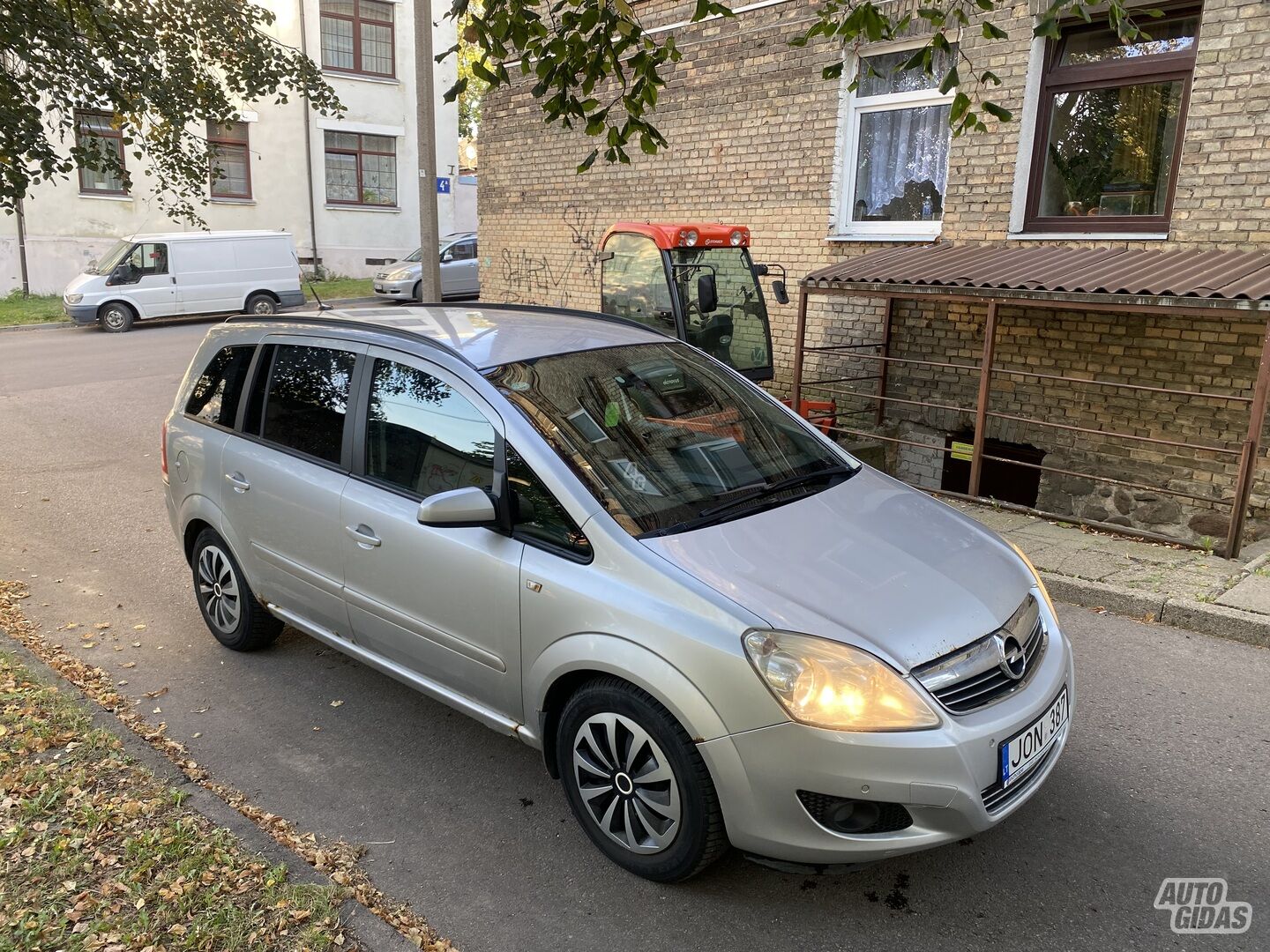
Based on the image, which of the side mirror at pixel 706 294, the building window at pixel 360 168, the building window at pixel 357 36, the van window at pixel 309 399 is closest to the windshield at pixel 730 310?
the side mirror at pixel 706 294

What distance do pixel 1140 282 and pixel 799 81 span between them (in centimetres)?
485

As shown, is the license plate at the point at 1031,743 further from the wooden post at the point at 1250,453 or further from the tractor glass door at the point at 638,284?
the tractor glass door at the point at 638,284

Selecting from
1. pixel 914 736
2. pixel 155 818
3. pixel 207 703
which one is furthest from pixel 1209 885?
pixel 207 703

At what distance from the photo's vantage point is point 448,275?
2256 cm

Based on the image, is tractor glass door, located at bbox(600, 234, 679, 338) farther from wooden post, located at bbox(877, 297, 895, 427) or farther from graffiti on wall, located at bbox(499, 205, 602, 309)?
graffiti on wall, located at bbox(499, 205, 602, 309)

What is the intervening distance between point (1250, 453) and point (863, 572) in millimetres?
4475

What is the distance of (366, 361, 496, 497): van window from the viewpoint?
11.7 ft

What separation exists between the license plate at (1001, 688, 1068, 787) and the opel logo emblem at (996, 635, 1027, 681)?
0.52ft

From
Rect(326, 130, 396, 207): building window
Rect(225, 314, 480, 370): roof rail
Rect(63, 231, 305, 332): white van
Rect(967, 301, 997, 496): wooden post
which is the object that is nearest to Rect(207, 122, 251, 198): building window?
Rect(326, 130, 396, 207): building window

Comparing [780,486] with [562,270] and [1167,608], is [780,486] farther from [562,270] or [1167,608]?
[562,270]

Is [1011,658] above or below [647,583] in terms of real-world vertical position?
below

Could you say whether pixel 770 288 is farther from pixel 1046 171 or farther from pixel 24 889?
pixel 24 889

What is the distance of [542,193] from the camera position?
13.4 m

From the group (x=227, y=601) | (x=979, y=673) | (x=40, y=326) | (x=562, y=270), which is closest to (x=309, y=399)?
(x=227, y=601)
